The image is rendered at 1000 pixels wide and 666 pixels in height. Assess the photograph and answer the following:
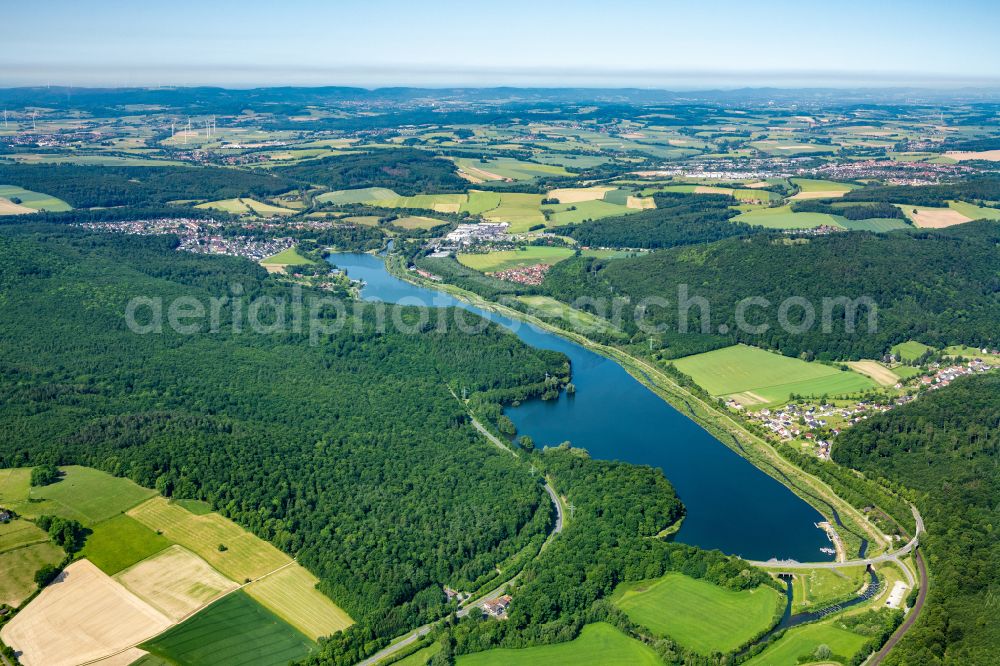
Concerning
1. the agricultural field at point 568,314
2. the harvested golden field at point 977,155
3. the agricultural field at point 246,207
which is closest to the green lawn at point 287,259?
the agricultural field at point 246,207

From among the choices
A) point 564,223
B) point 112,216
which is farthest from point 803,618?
point 112,216

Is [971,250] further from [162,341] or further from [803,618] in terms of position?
[162,341]

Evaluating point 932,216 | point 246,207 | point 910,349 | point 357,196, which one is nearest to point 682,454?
point 910,349

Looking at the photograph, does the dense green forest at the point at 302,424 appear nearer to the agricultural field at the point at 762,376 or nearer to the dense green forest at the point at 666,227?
the agricultural field at the point at 762,376

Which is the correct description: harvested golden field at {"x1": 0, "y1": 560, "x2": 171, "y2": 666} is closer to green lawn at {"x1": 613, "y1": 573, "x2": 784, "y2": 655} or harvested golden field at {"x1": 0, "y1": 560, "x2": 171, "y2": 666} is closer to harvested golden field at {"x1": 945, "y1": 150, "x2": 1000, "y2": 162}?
green lawn at {"x1": 613, "y1": 573, "x2": 784, "y2": 655}

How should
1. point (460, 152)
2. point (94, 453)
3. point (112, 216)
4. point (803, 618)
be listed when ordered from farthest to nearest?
point (460, 152), point (112, 216), point (94, 453), point (803, 618)

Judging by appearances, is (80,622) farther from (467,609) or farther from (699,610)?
(699,610)
